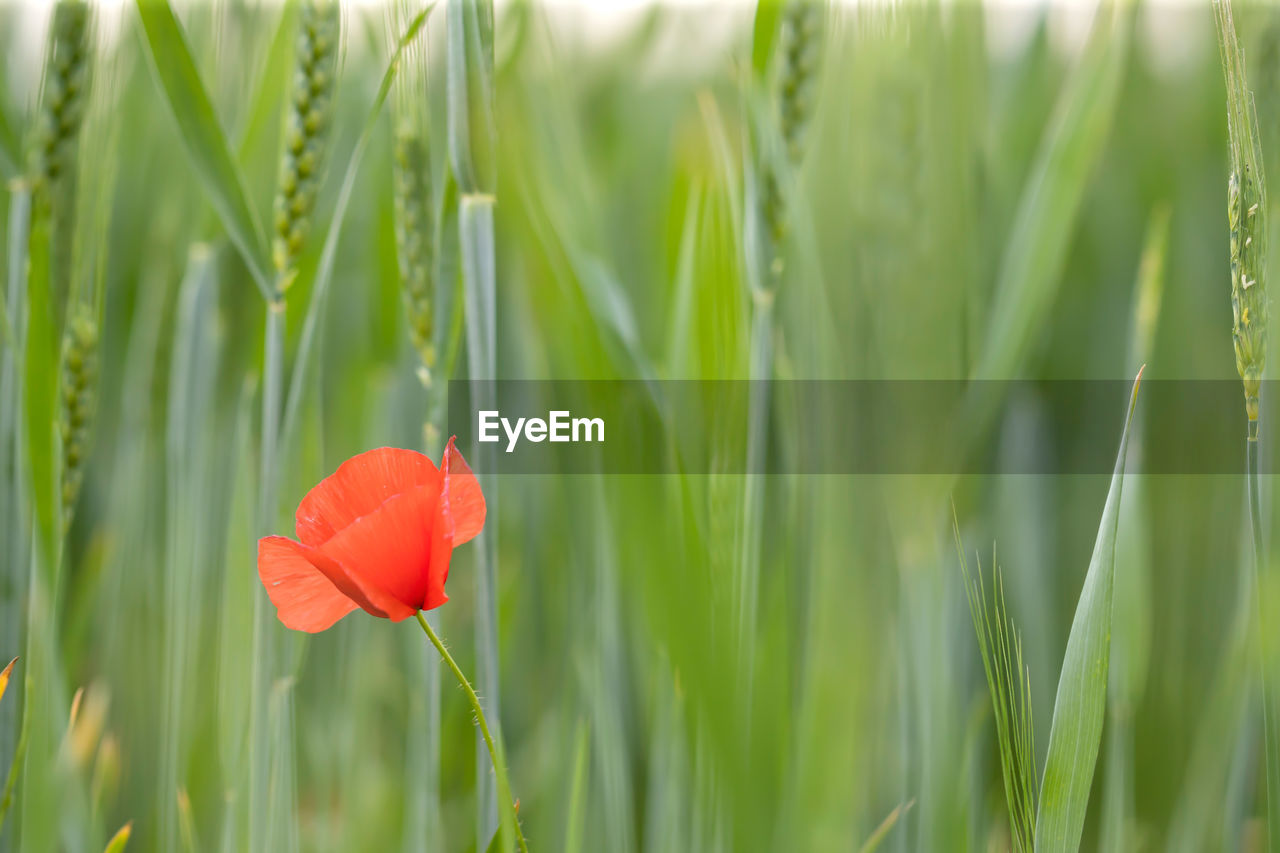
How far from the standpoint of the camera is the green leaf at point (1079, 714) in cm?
24

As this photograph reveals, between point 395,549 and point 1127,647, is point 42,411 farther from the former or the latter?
point 1127,647

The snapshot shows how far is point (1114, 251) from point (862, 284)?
0.51 meters

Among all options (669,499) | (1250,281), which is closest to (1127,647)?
(1250,281)

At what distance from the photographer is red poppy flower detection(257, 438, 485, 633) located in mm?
223

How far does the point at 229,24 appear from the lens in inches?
22.6

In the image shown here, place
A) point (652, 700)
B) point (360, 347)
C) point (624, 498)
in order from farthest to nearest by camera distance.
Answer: point (360, 347) < point (652, 700) < point (624, 498)

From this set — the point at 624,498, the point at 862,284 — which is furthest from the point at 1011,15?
the point at 624,498

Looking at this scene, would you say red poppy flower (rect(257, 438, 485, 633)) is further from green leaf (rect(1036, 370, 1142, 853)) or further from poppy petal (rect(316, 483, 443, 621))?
green leaf (rect(1036, 370, 1142, 853))

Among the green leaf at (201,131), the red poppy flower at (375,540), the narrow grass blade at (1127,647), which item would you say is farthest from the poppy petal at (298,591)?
the narrow grass blade at (1127,647)

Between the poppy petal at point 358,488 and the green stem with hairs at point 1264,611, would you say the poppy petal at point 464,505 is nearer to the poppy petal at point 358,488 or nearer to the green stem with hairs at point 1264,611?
the poppy petal at point 358,488

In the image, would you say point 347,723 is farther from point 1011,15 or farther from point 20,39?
point 1011,15

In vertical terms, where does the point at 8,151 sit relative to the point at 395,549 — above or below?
A: above

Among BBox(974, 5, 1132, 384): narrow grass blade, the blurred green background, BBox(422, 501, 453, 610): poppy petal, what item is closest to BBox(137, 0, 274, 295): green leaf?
the blurred green background

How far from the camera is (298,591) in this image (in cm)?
25
